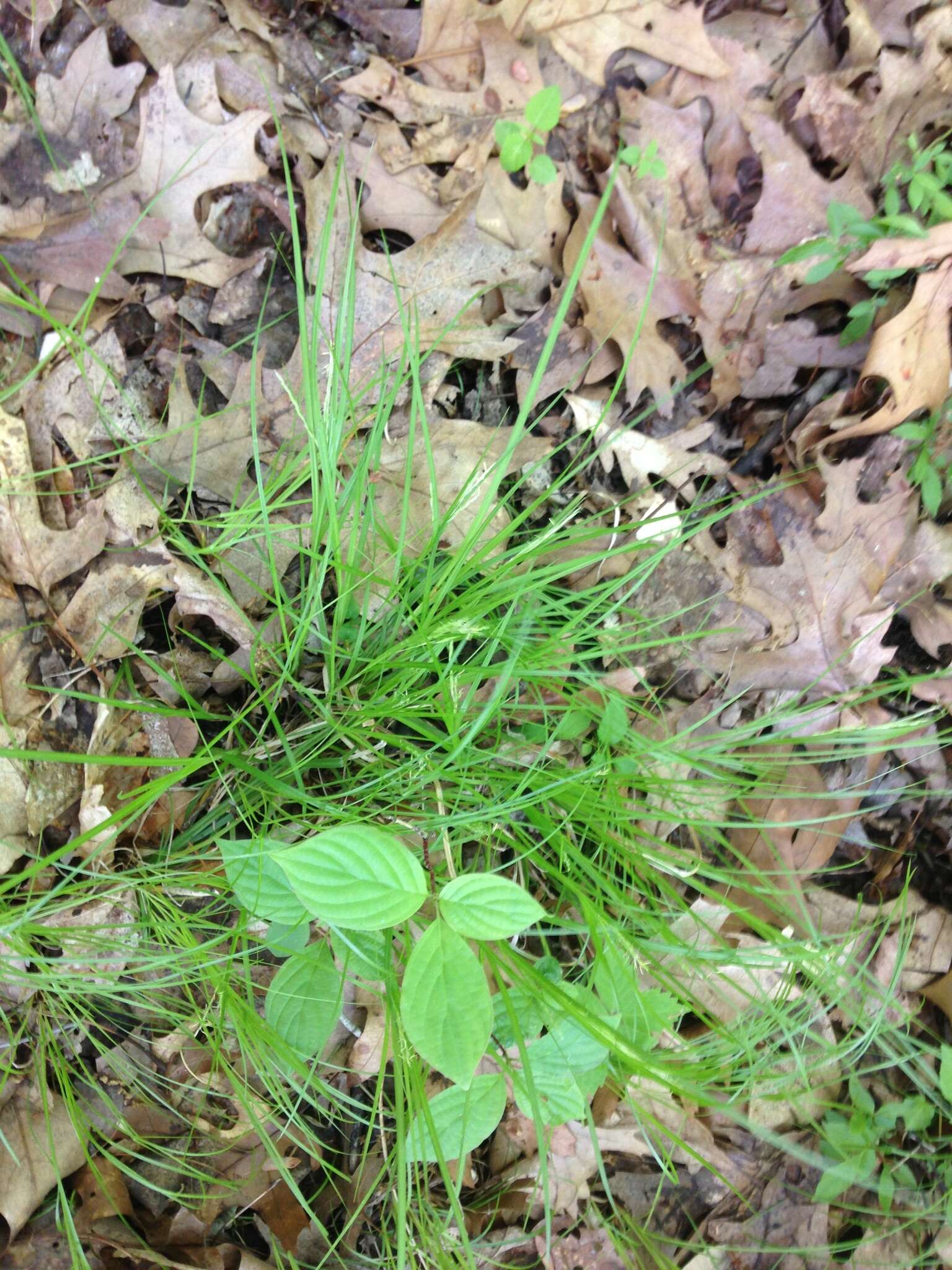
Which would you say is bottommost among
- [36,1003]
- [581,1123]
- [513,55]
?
[581,1123]

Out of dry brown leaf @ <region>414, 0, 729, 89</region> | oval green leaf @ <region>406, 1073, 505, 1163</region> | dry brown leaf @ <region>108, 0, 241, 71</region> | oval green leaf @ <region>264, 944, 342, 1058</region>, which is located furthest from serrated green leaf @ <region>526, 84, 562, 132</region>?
oval green leaf @ <region>406, 1073, 505, 1163</region>

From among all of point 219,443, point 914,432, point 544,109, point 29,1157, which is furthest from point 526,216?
point 29,1157

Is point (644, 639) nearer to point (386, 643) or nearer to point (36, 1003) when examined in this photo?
point (386, 643)

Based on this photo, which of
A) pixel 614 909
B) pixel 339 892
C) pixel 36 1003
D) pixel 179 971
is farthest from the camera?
pixel 614 909

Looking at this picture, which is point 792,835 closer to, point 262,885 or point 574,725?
point 574,725

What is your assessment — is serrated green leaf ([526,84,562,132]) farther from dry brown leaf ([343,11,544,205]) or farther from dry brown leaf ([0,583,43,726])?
dry brown leaf ([0,583,43,726])

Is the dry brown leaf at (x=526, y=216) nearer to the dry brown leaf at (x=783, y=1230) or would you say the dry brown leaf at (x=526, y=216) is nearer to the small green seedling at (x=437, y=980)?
the small green seedling at (x=437, y=980)

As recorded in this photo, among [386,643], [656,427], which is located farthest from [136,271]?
[656,427]
